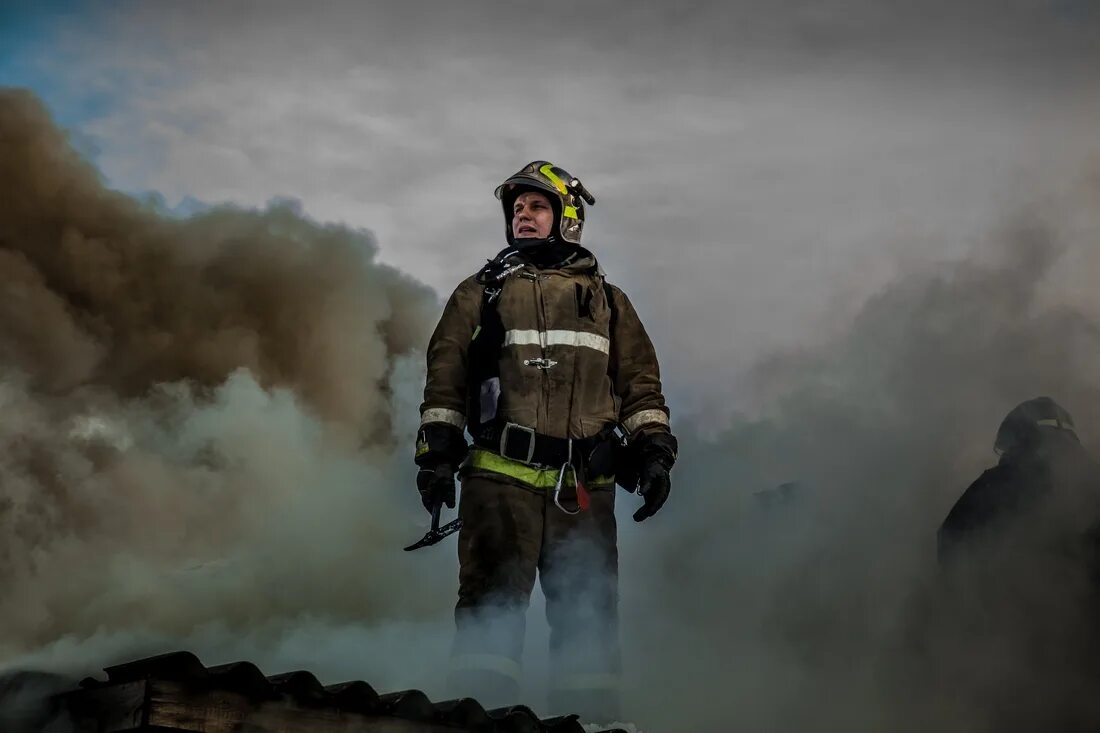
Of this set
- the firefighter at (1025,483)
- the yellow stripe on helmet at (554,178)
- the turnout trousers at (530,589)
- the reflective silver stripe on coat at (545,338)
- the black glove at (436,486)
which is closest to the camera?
the turnout trousers at (530,589)

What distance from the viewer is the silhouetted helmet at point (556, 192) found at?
8.22m

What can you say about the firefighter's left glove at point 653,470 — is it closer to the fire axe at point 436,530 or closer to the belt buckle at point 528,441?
the belt buckle at point 528,441

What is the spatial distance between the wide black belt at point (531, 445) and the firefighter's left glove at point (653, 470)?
1.07ft

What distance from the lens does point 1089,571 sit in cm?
1138

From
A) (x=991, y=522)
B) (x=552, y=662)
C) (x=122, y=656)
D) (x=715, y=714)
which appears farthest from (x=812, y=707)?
(x=122, y=656)

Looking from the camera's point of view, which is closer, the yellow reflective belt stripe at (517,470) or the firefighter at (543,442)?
the firefighter at (543,442)

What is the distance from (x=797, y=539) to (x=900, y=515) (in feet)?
4.02

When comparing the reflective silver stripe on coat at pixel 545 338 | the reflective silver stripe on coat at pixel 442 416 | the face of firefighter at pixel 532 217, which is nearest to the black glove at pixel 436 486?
the reflective silver stripe on coat at pixel 442 416

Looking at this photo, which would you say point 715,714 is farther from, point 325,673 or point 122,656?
point 122,656

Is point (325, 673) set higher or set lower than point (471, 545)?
lower

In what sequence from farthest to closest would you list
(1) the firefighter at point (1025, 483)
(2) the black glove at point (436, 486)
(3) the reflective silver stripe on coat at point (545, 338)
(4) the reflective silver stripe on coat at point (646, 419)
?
(1) the firefighter at point (1025, 483)
(4) the reflective silver stripe on coat at point (646, 419)
(3) the reflective silver stripe on coat at point (545, 338)
(2) the black glove at point (436, 486)

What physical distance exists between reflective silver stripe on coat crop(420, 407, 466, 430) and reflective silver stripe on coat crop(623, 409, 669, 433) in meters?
1.04

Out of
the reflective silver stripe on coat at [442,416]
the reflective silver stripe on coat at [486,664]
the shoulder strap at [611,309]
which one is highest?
the shoulder strap at [611,309]

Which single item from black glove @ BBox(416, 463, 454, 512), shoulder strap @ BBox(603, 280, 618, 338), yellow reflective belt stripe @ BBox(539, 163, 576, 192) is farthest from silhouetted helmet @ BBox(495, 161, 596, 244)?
black glove @ BBox(416, 463, 454, 512)
